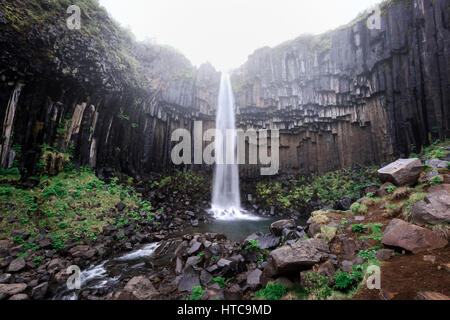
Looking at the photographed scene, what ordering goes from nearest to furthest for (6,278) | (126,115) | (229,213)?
(6,278) → (126,115) → (229,213)

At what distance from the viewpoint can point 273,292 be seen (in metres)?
4.20

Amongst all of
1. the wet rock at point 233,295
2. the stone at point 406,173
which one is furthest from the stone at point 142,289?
the stone at point 406,173

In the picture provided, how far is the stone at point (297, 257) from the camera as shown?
447cm

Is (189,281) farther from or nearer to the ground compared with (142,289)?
farther from the ground

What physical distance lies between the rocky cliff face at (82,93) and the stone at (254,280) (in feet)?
47.1

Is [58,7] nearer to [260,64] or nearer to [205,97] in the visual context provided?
[205,97]

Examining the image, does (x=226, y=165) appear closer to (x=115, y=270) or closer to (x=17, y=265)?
(x=115, y=270)

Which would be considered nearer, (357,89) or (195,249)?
(195,249)

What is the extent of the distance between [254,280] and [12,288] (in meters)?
7.55

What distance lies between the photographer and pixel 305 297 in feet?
12.5

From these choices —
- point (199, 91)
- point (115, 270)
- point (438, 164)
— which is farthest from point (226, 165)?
point (438, 164)

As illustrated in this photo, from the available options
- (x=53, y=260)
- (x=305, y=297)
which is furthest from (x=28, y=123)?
(x=305, y=297)

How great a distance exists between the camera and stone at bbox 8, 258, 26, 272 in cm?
704

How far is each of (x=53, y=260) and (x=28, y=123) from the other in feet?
29.5
